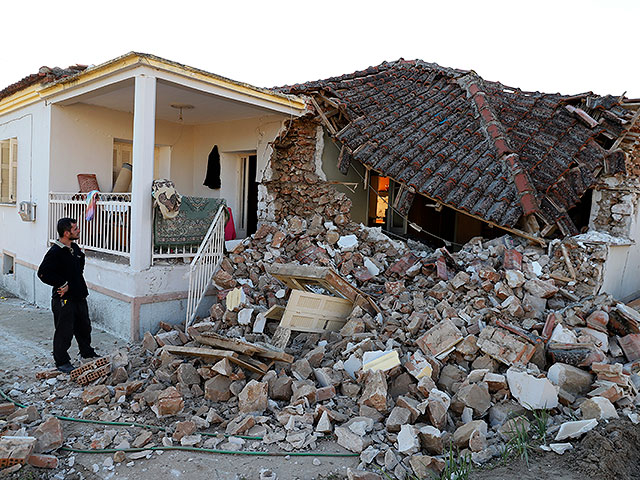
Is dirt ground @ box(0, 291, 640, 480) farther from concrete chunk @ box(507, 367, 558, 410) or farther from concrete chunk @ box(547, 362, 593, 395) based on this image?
concrete chunk @ box(547, 362, 593, 395)

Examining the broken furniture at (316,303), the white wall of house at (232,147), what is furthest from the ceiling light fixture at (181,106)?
the broken furniture at (316,303)

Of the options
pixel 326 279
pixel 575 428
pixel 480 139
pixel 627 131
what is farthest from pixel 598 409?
pixel 627 131

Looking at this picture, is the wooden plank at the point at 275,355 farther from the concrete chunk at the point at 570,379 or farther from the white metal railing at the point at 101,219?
the white metal railing at the point at 101,219

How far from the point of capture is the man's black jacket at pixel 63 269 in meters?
5.30

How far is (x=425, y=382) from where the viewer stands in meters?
4.53

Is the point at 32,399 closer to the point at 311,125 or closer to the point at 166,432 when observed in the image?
the point at 166,432

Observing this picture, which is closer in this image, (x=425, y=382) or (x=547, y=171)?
(x=425, y=382)

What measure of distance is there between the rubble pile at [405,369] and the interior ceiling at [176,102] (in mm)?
3386

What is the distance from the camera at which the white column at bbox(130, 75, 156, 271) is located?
21.2ft

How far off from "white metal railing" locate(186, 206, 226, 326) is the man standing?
1459mm

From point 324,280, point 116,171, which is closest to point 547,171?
point 324,280

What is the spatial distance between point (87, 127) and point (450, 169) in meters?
6.74

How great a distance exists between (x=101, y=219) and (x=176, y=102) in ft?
8.22

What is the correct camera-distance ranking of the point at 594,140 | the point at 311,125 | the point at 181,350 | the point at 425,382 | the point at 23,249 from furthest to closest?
the point at 23,249 → the point at 311,125 → the point at 594,140 → the point at 181,350 → the point at 425,382
